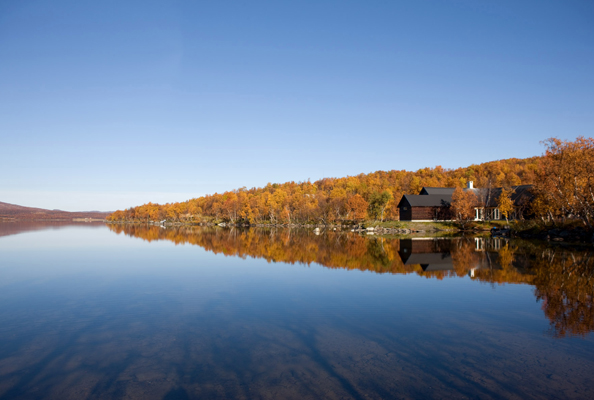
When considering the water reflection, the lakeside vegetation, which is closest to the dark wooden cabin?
the lakeside vegetation

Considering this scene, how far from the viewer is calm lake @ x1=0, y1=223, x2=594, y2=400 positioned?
5598 millimetres

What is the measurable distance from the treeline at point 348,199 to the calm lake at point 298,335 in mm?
53760

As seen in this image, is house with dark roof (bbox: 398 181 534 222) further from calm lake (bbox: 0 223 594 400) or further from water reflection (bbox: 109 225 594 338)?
calm lake (bbox: 0 223 594 400)

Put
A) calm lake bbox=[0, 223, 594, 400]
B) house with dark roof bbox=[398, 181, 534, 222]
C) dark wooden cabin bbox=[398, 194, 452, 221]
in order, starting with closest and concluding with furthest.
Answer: calm lake bbox=[0, 223, 594, 400] → house with dark roof bbox=[398, 181, 534, 222] → dark wooden cabin bbox=[398, 194, 452, 221]

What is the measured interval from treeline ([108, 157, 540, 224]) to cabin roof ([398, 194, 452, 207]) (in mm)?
7160

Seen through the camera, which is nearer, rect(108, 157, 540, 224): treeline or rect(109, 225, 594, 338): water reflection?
rect(109, 225, 594, 338): water reflection

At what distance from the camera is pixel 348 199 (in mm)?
73375

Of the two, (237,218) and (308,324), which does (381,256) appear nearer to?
(308,324)

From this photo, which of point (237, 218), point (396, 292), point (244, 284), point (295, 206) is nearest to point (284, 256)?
point (244, 284)

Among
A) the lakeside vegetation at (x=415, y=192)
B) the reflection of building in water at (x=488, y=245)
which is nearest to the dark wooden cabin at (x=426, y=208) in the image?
the lakeside vegetation at (x=415, y=192)

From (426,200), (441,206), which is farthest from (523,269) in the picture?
(441,206)

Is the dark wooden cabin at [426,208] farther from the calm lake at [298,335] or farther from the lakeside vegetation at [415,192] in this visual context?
the calm lake at [298,335]

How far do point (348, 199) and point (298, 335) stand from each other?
66.3 m

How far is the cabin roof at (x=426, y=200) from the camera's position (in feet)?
193
